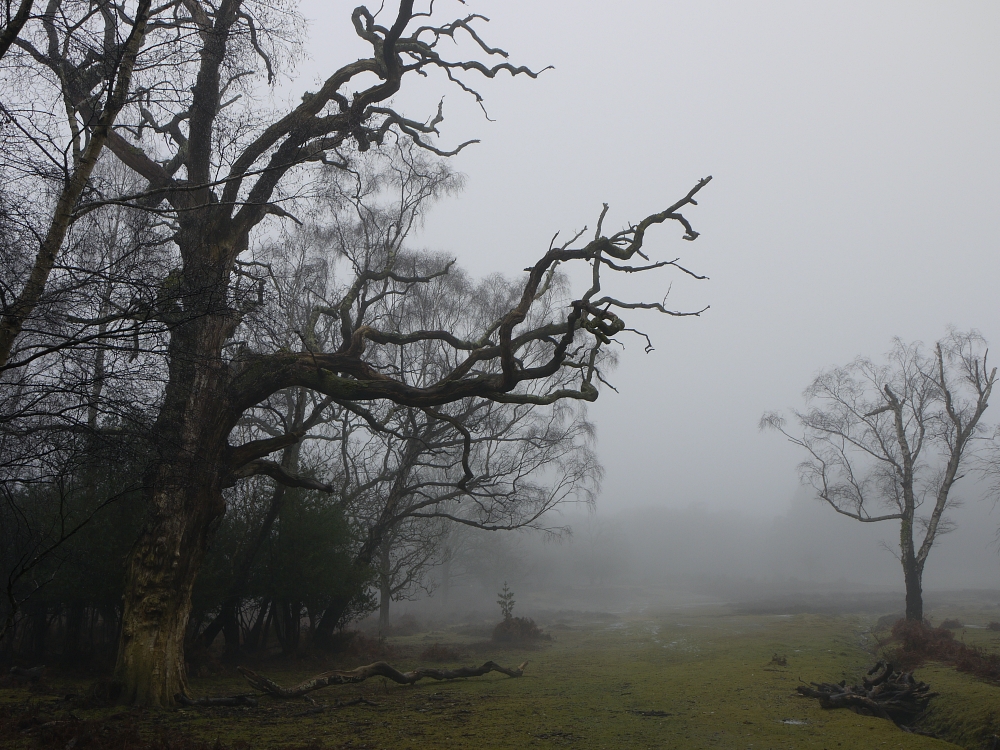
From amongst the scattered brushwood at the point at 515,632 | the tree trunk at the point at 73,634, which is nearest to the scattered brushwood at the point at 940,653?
the scattered brushwood at the point at 515,632

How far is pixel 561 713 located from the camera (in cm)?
928

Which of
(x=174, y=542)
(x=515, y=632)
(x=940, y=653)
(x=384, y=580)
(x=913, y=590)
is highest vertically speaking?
(x=174, y=542)

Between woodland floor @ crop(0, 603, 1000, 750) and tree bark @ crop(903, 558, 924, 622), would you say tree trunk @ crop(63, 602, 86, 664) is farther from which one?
tree bark @ crop(903, 558, 924, 622)

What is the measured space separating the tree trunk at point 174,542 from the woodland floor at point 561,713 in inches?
23.9

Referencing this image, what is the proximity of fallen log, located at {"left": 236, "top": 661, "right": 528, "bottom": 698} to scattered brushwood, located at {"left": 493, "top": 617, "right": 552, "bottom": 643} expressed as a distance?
8.47 m

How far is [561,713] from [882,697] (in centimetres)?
569

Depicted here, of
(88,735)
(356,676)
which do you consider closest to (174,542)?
(88,735)

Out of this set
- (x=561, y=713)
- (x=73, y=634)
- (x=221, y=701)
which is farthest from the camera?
(x=73, y=634)

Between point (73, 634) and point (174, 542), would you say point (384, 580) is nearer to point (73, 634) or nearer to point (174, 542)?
point (73, 634)

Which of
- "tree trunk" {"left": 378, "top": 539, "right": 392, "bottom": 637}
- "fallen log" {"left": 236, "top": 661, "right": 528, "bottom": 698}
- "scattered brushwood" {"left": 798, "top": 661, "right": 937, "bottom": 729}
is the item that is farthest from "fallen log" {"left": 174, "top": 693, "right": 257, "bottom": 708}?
"scattered brushwood" {"left": 798, "top": 661, "right": 937, "bottom": 729}

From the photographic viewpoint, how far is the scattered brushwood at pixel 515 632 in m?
22.4

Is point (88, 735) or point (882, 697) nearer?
point (88, 735)

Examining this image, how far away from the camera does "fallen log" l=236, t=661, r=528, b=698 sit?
9953mm

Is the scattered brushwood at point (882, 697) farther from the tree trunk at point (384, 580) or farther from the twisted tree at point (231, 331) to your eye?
the tree trunk at point (384, 580)
